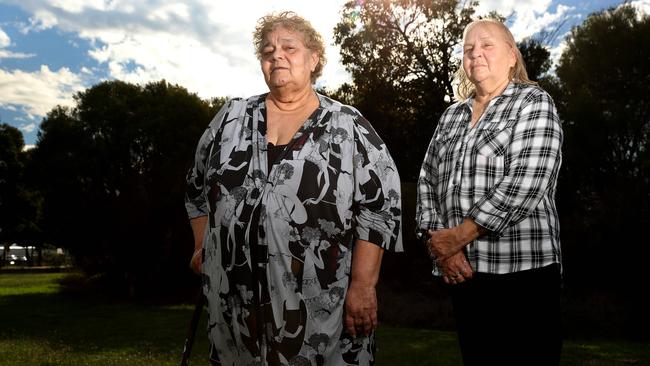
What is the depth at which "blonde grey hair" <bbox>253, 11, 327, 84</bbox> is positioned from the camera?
3.10 m

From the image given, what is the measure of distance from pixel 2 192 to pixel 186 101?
27.7 meters

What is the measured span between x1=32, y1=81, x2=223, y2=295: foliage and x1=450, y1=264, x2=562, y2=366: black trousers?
16.7 m

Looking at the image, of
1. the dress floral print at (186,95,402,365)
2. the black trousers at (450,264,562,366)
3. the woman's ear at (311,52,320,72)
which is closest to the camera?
the black trousers at (450,264,562,366)

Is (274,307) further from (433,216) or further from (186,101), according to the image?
(186,101)

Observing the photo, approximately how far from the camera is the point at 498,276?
8.84 ft

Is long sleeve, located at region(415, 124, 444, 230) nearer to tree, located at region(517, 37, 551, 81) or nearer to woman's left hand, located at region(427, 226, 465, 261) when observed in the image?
woman's left hand, located at region(427, 226, 465, 261)

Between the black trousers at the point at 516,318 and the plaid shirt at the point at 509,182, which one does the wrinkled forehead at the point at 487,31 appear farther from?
the black trousers at the point at 516,318

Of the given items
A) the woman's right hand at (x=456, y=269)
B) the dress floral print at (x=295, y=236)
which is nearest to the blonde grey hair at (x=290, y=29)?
the dress floral print at (x=295, y=236)

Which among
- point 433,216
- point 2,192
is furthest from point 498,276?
point 2,192

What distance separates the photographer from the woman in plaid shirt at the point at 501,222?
2.63m

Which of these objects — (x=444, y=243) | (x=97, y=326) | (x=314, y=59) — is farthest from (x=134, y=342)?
(x=444, y=243)

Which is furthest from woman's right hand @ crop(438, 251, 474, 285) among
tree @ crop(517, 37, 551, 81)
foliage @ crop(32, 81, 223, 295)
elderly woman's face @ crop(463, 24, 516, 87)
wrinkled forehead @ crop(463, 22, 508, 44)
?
tree @ crop(517, 37, 551, 81)

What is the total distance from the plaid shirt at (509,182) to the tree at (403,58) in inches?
685

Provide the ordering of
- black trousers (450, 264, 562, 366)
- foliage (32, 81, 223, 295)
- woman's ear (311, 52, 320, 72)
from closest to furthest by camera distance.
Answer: black trousers (450, 264, 562, 366) → woman's ear (311, 52, 320, 72) → foliage (32, 81, 223, 295)
